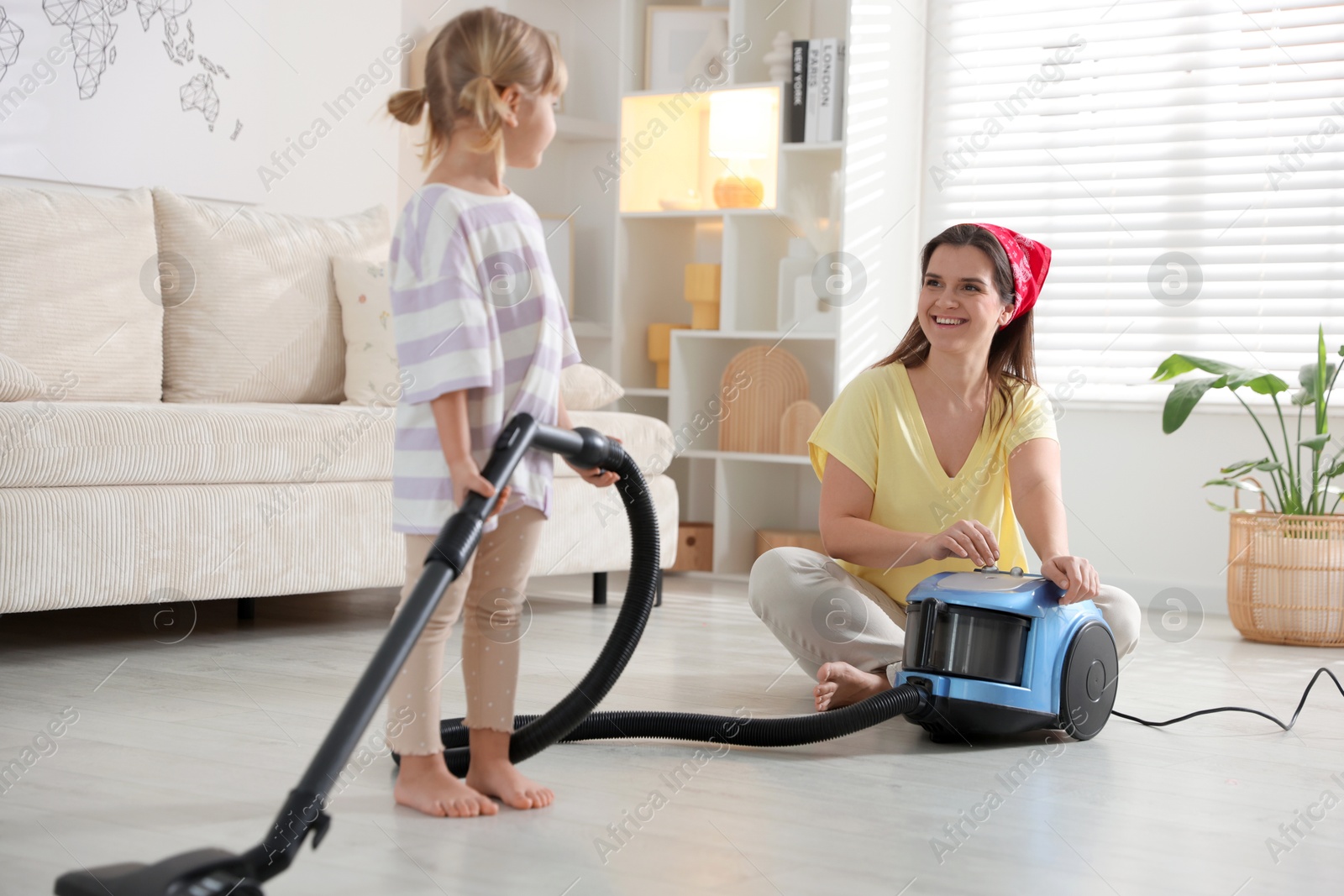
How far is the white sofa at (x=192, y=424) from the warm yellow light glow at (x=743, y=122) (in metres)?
1.00

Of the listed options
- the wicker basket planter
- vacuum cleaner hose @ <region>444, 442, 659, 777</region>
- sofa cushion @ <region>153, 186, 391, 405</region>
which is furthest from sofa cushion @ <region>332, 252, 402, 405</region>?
the wicker basket planter

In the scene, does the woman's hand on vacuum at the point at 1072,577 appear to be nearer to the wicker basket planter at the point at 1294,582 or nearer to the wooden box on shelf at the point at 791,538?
the wicker basket planter at the point at 1294,582

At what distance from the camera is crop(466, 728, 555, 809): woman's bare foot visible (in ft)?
4.74

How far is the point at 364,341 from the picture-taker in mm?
3072

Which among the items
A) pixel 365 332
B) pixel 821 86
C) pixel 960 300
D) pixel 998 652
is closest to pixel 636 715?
pixel 998 652

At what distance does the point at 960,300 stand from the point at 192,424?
4.27 feet

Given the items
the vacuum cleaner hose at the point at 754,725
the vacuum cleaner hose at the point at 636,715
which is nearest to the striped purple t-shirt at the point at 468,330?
the vacuum cleaner hose at the point at 636,715

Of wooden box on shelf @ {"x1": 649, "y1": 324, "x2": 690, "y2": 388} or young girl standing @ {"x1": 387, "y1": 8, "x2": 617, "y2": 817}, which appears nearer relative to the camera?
young girl standing @ {"x1": 387, "y1": 8, "x2": 617, "y2": 817}

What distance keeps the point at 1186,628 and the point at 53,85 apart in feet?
9.22

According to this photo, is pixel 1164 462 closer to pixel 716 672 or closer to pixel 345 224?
pixel 716 672

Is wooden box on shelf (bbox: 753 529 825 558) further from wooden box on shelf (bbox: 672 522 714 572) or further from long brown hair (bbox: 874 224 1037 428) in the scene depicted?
long brown hair (bbox: 874 224 1037 428)

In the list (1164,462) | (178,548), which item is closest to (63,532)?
(178,548)

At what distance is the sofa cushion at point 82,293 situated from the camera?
2.60m

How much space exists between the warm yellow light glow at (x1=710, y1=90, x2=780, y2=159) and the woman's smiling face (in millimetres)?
1840
